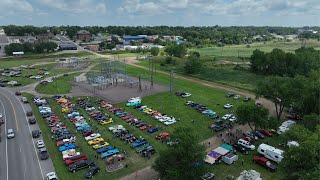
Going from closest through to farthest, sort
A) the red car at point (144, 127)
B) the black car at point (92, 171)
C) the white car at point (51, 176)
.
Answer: the white car at point (51, 176), the black car at point (92, 171), the red car at point (144, 127)

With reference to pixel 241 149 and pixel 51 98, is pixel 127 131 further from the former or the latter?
pixel 51 98

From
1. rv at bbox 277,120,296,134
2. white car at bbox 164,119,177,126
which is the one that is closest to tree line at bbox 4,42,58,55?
white car at bbox 164,119,177,126

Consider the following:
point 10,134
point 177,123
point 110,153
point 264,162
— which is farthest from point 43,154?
point 264,162

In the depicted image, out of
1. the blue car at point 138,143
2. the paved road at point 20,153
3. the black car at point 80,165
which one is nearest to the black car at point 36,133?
the paved road at point 20,153

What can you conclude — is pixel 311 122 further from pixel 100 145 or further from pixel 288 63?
pixel 288 63

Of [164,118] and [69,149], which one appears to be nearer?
[69,149]

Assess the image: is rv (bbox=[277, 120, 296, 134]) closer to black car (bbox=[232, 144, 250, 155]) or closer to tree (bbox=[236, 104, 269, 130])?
tree (bbox=[236, 104, 269, 130])

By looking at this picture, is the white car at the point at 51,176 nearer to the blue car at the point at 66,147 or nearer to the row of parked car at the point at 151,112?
the blue car at the point at 66,147
